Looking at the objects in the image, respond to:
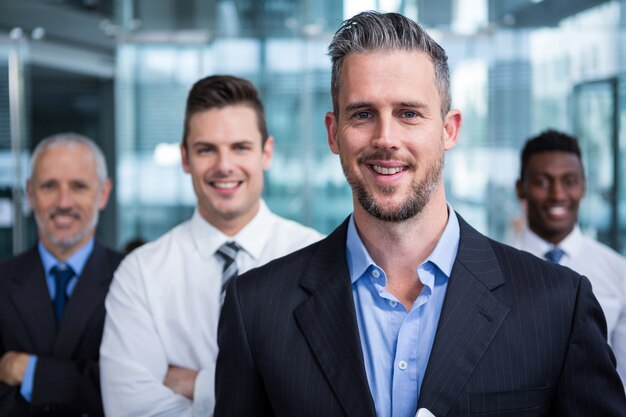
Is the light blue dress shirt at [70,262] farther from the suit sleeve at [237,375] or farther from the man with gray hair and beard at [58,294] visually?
the suit sleeve at [237,375]

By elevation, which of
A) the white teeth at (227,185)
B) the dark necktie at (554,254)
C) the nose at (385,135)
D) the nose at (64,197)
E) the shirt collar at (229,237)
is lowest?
the dark necktie at (554,254)

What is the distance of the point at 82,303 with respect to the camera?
2.74 meters

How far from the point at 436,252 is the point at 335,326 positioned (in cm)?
28

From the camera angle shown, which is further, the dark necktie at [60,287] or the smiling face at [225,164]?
the dark necktie at [60,287]

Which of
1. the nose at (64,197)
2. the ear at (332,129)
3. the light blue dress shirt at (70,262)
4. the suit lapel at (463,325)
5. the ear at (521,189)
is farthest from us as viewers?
the ear at (521,189)

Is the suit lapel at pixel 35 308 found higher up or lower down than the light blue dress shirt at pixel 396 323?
lower down

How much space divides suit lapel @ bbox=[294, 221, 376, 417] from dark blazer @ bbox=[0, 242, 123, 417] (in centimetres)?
118

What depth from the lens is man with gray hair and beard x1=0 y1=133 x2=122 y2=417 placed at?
8.28 feet

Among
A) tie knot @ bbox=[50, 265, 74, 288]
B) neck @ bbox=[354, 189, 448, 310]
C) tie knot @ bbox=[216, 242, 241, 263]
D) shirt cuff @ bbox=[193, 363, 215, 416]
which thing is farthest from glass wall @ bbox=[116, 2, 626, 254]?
neck @ bbox=[354, 189, 448, 310]

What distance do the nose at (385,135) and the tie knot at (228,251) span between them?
1055 mm

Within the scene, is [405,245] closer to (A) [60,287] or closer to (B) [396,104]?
(B) [396,104]

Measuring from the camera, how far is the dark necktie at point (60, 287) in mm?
2768

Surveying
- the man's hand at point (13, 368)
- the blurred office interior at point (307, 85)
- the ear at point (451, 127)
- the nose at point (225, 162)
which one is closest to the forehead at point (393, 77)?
the ear at point (451, 127)

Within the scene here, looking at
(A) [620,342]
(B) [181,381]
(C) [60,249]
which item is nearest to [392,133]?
(B) [181,381]
